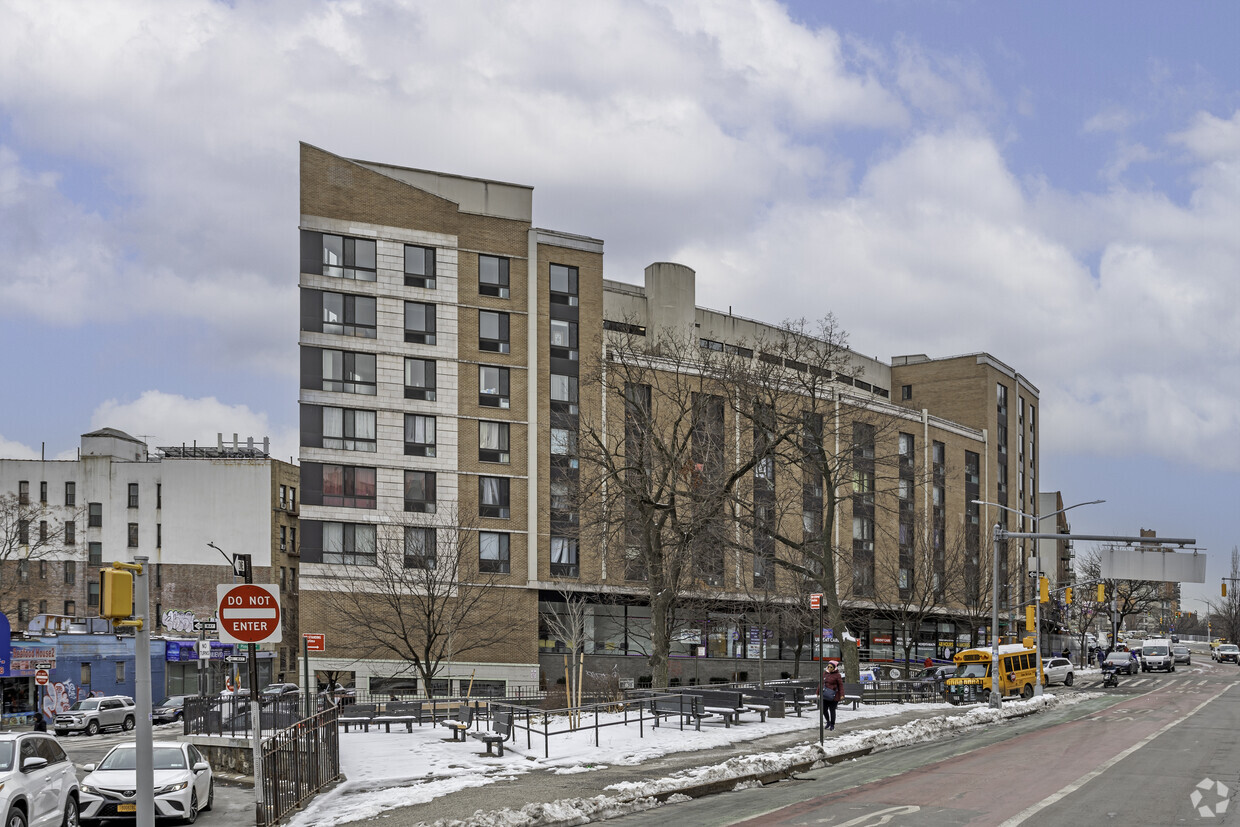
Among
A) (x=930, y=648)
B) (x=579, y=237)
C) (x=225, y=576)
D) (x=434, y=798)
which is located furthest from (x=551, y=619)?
(x=434, y=798)

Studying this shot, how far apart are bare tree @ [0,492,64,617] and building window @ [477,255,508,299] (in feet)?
118

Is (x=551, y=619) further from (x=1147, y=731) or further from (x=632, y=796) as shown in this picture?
(x=632, y=796)

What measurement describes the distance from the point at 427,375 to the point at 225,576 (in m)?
29.7

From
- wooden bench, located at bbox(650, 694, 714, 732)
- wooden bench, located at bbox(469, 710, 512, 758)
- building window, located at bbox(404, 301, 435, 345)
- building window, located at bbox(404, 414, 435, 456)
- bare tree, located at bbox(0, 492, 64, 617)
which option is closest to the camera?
wooden bench, located at bbox(469, 710, 512, 758)

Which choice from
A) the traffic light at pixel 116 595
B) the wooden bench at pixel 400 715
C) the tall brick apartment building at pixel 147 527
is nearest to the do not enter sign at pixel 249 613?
the traffic light at pixel 116 595

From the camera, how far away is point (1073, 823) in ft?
53.1

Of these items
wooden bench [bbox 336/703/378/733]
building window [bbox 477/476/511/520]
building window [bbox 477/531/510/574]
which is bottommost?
wooden bench [bbox 336/703/378/733]

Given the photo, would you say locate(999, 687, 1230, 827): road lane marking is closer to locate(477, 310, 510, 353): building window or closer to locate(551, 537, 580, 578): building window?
locate(551, 537, 580, 578): building window

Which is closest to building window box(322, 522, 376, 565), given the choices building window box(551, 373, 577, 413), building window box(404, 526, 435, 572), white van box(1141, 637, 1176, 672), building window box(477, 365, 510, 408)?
building window box(404, 526, 435, 572)

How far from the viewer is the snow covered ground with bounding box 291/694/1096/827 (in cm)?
1752

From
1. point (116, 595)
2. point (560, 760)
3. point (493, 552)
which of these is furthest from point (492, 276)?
point (116, 595)

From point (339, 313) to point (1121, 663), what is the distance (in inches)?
1865

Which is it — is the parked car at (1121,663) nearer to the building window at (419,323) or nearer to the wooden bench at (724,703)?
the wooden bench at (724,703)

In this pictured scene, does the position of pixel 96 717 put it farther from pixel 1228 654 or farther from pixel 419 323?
pixel 1228 654
